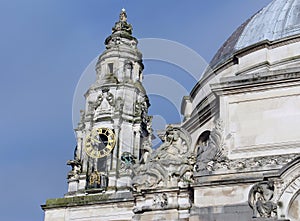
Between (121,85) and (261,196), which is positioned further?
(121,85)

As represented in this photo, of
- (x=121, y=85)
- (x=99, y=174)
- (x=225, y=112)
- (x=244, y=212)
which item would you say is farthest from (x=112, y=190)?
(x=244, y=212)

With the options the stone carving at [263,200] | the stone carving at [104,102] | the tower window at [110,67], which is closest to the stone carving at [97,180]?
the stone carving at [104,102]

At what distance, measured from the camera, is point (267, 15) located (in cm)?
3134

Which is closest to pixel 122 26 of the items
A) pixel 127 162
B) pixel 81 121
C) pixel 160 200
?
pixel 81 121

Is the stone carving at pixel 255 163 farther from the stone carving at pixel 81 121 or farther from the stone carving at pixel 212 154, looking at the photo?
the stone carving at pixel 81 121

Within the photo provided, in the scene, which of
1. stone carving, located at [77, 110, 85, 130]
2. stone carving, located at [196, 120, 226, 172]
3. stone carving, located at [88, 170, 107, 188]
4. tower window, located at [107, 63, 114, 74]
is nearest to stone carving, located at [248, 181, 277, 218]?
stone carving, located at [196, 120, 226, 172]

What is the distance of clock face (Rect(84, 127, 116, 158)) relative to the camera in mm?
36281

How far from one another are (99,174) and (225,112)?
44.0ft

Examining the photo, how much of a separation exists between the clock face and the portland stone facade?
5594 mm

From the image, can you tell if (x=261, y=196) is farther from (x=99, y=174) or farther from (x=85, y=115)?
(x=85, y=115)

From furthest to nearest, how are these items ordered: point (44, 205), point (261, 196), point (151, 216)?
point (44, 205) → point (151, 216) → point (261, 196)

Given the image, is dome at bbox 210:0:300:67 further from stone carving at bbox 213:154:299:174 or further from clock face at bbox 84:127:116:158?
stone carving at bbox 213:154:299:174

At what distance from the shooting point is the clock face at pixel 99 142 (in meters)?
36.3

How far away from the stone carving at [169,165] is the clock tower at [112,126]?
34.3 feet
